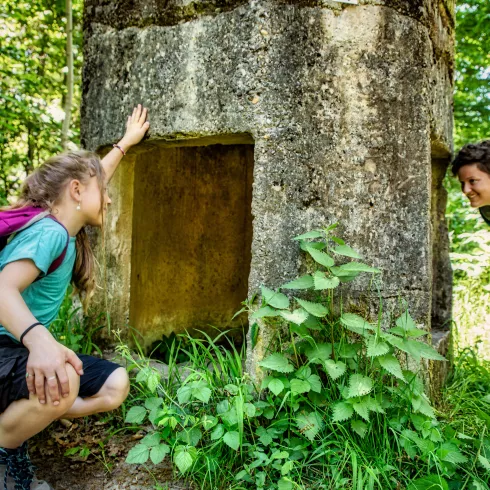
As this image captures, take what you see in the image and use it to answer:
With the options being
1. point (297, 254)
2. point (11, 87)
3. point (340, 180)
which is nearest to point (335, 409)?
point (297, 254)

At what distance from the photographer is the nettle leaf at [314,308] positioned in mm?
2326

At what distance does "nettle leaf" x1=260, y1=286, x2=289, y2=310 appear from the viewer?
2.37 meters

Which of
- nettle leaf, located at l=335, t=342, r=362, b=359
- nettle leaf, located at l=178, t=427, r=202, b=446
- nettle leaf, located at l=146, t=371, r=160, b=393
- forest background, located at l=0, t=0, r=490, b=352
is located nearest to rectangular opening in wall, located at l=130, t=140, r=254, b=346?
forest background, located at l=0, t=0, r=490, b=352

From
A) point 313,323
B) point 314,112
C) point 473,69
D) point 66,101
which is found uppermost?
point 473,69

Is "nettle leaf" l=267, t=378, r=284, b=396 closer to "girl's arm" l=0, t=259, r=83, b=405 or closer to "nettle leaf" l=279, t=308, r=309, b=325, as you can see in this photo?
"nettle leaf" l=279, t=308, r=309, b=325

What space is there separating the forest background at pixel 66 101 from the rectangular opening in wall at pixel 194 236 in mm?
1540

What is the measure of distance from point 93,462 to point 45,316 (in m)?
0.85

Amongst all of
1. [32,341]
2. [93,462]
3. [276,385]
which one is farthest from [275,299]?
[93,462]

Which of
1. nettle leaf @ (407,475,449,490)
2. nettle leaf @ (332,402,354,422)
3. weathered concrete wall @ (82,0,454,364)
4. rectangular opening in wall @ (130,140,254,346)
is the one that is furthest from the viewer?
rectangular opening in wall @ (130,140,254,346)

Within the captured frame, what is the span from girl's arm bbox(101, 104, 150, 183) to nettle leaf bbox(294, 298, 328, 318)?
130 centimetres

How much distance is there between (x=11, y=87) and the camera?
5.43 m

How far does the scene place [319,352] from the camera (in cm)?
235

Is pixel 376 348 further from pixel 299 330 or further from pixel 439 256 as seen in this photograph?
pixel 439 256

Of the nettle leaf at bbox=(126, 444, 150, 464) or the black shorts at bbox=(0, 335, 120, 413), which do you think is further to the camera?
the nettle leaf at bbox=(126, 444, 150, 464)
